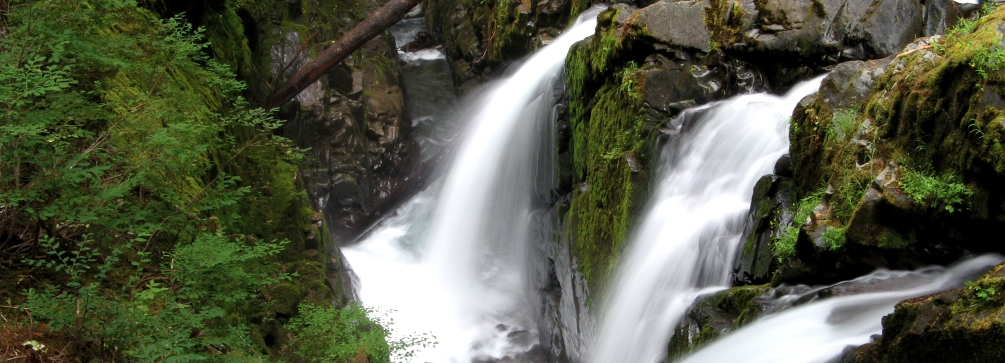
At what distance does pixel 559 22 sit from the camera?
12.8 meters

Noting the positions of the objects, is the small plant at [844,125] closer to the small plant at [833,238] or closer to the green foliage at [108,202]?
the small plant at [833,238]

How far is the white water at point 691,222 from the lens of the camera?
5.75m

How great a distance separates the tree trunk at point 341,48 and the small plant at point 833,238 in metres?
7.71

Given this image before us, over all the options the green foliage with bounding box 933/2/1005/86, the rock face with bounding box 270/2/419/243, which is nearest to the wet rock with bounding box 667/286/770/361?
the green foliage with bounding box 933/2/1005/86

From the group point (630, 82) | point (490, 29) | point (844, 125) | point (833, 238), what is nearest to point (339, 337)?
point (630, 82)

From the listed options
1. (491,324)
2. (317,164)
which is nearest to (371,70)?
(317,164)

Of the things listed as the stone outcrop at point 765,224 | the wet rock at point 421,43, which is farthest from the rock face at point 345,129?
the stone outcrop at point 765,224

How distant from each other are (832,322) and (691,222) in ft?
7.51

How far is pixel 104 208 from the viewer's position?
3.65 meters

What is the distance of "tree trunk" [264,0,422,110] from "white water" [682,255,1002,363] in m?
7.73

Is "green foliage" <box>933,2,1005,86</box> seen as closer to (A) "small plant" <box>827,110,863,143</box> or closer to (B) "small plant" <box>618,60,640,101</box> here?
(A) "small plant" <box>827,110,863,143</box>

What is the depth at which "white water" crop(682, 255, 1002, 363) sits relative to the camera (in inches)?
149

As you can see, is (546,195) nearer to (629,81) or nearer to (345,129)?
(629,81)

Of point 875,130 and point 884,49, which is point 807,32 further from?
point 875,130
